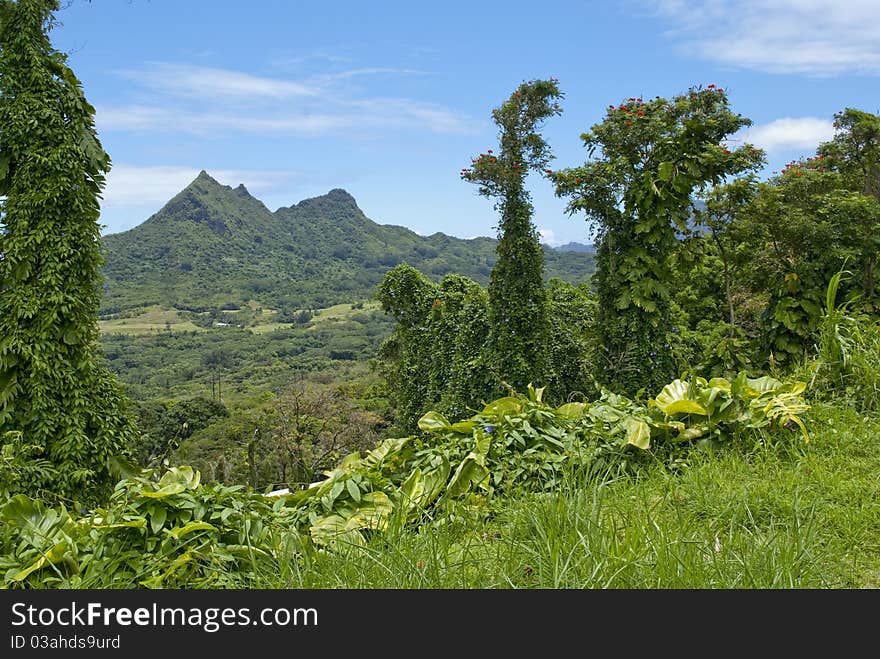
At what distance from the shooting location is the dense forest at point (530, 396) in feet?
5.82

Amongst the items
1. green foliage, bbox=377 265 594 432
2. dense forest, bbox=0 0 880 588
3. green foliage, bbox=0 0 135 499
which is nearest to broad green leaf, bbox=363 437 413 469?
dense forest, bbox=0 0 880 588

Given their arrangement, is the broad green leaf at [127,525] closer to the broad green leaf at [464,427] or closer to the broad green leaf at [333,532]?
the broad green leaf at [333,532]

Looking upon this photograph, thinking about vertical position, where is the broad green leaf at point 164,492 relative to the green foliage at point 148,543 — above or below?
above

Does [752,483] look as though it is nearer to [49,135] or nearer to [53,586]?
[53,586]

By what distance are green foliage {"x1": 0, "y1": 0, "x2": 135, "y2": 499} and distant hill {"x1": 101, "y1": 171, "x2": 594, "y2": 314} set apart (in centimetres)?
7403

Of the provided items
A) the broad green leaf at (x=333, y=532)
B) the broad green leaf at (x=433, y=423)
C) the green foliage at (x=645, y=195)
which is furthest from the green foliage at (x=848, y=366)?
the green foliage at (x=645, y=195)

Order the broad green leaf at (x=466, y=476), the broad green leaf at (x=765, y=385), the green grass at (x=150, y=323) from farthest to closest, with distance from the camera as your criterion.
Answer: the green grass at (x=150, y=323)
the broad green leaf at (x=765, y=385)
the broad green leaf at (x=466, y=476)

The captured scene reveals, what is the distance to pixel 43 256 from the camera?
4770mm

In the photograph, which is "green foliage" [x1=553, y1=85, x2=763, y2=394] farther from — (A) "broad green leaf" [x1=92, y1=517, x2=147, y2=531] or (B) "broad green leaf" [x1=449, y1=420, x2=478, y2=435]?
(A) "broad green leaf" [x1=92, y1=517, x2=147, y2=531]

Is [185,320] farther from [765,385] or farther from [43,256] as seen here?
[765,385]

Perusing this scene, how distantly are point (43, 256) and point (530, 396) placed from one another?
13.3 feet

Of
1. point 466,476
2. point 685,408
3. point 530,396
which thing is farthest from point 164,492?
point 685,408

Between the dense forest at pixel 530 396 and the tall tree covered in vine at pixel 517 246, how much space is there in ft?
0.11

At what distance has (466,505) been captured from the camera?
2.21 meters
